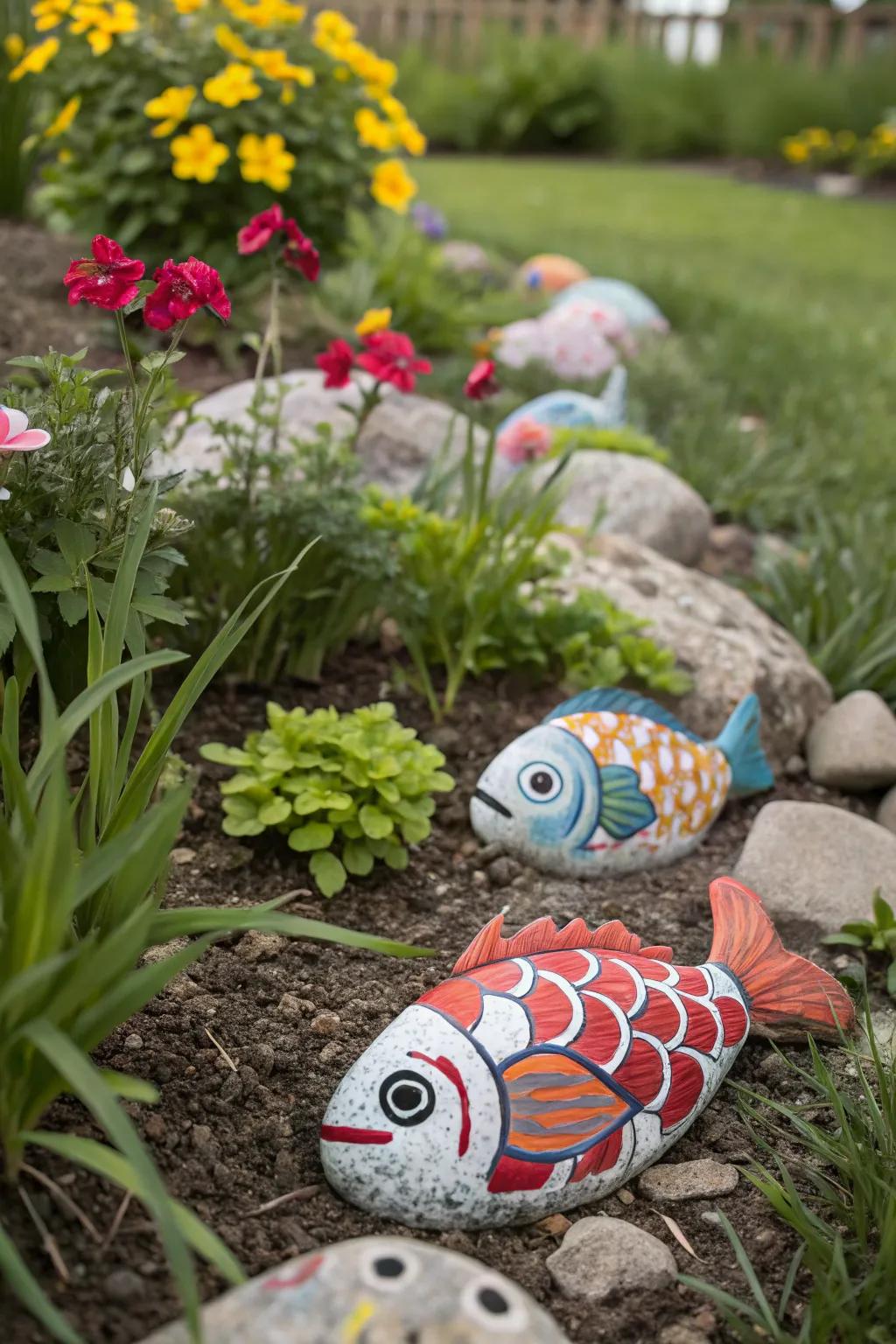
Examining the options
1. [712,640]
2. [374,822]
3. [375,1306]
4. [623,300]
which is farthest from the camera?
[623,300]

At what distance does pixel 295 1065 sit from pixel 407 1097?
0.32 metres

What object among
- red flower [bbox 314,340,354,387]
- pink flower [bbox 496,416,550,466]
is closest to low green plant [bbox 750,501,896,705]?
pink flower [bbox 496,416,550,466]

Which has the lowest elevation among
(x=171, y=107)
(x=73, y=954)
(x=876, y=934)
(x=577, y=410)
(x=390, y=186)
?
(x=876, y=934)

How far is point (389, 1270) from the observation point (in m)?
1.37

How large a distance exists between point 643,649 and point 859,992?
37.4 inches

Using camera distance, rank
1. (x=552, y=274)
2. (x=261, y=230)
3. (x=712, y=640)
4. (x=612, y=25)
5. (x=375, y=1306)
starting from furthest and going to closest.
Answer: (x=612, y=25) < (x=552, y=274) < (x=712, y=640) < (x=261, y=230) < (x=375, y=1306)

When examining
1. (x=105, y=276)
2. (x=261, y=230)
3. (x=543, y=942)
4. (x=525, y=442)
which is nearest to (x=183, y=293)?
(x=105, y=276)

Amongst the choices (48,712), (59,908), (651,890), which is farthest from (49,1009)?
(651,890)

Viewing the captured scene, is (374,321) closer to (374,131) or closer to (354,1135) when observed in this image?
(374,131)

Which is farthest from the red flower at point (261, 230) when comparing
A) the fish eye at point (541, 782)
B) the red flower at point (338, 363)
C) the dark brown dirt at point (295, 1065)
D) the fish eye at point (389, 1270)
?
the fish eye at point (389, 1270)

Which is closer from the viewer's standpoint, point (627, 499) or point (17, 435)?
point (17, 435)

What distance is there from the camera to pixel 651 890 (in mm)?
2623

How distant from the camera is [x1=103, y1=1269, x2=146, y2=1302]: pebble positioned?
1474mm

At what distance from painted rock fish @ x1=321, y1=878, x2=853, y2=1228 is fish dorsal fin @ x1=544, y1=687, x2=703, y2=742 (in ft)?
2.50
